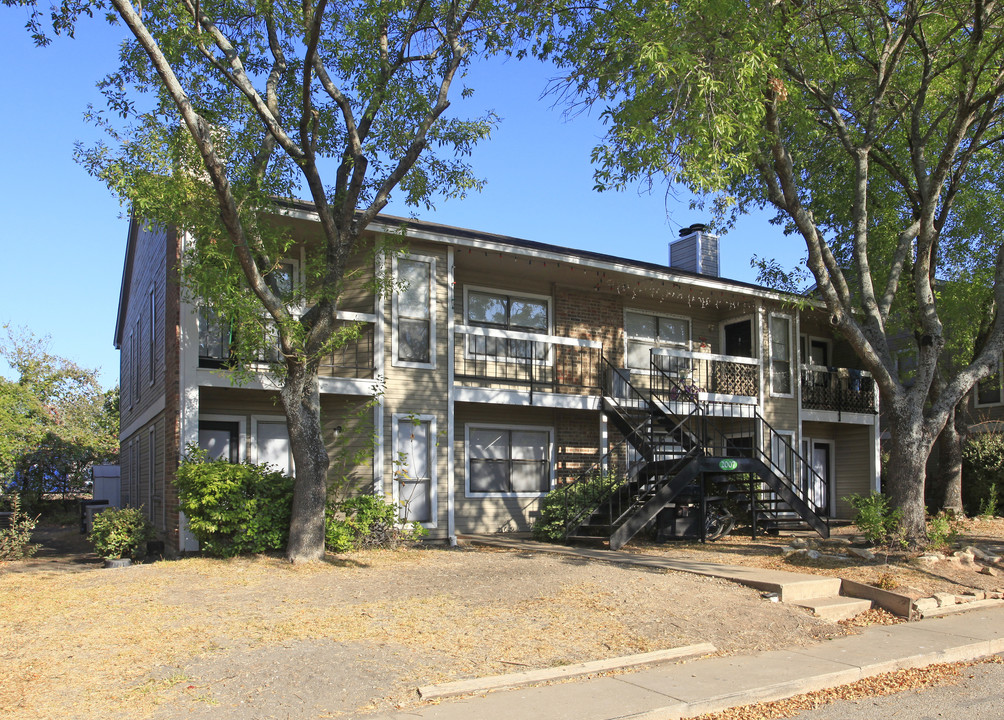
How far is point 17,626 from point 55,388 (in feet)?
59.7

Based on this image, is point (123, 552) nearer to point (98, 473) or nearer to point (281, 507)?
point (281, 507)

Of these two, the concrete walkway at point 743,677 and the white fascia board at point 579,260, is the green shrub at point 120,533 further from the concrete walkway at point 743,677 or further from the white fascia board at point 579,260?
the concrete walkway at point 743,677

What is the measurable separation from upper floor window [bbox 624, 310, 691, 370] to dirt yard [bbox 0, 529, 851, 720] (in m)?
7.90

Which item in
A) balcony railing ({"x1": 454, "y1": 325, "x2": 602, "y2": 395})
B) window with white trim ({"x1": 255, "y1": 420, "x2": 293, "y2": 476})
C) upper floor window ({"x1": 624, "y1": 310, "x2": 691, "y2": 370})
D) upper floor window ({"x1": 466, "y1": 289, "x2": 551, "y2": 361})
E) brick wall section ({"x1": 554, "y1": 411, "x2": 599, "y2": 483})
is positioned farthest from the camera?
upper floor window ({"x1": 624, "y1": 310, "x2": 691, "y2": 370})

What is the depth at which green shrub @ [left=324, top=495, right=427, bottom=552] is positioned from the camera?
39.1ft

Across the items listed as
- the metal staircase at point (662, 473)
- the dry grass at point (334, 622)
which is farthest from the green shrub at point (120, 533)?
the metal staircase at point (662, 473)

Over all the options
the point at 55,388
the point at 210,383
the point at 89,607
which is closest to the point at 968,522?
the point at 210,383

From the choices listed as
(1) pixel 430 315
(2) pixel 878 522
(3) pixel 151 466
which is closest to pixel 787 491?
(2) pixel 878 522

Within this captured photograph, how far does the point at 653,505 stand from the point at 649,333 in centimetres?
615

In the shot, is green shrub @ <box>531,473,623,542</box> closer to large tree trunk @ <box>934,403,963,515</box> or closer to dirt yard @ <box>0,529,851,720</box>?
dirt yard @ <box>0,529,851,720</box>

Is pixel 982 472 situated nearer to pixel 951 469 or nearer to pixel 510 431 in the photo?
pixel 951 469

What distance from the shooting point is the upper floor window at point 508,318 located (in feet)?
54.1

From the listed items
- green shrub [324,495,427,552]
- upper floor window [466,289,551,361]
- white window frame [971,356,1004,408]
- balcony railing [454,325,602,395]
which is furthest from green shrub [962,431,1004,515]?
green shrub [324,495,427,552]

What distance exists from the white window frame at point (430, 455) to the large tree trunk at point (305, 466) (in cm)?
282
